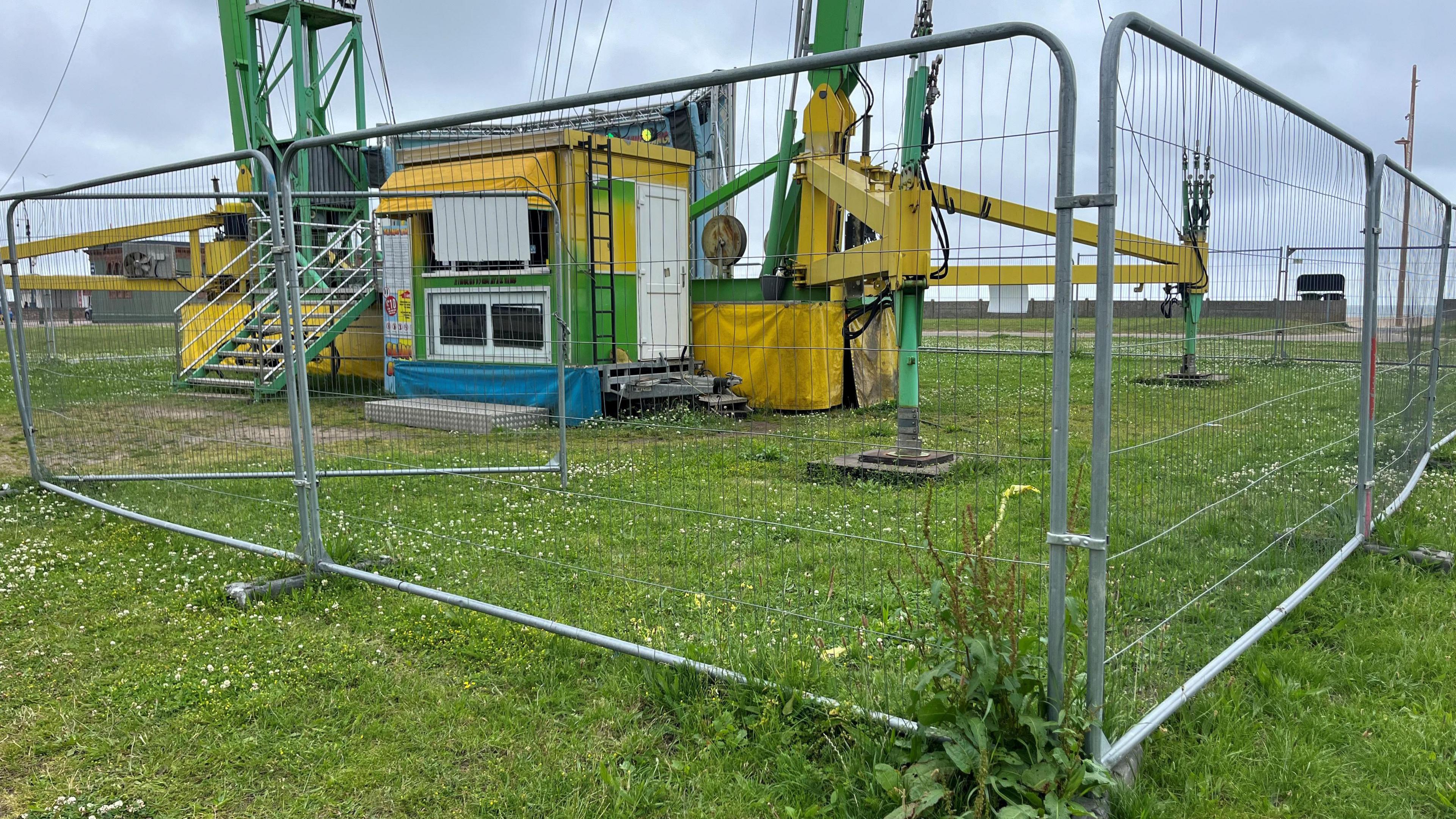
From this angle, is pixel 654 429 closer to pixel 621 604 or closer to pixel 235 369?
pixel 621 604

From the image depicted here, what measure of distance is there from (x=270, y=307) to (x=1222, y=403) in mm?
12857

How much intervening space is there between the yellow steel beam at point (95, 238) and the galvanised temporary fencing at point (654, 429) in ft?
0.87

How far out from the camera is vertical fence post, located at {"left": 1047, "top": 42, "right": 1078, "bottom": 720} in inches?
99.7

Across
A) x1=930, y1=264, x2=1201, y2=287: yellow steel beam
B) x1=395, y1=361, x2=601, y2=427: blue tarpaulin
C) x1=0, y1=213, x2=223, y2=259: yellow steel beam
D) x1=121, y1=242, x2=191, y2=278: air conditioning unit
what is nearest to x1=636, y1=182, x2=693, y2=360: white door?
x1=395, y1=361, x2=601, y2=427: blue tarpaulin

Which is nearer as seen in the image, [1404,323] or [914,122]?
[914,122]

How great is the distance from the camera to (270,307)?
43.7 feet

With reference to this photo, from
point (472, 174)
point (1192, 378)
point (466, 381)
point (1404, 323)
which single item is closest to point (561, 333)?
point (466, 381)

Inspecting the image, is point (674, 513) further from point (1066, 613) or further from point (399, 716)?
point (1066, 613)

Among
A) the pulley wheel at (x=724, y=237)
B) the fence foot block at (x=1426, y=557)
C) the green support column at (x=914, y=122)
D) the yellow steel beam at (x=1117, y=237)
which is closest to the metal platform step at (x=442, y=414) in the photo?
the pulley wheel at (x=724, y=237)

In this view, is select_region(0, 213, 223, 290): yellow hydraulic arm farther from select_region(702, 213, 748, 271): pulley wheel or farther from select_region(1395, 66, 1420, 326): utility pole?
select_region(1395, 66, 1420, 326): utility pole

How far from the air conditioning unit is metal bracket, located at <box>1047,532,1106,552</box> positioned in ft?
22.8

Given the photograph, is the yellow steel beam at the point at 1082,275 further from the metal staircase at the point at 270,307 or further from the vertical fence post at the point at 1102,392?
the metal staircase at the point at 270,307

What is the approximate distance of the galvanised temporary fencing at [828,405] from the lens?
294cm

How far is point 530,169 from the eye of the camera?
9820 mm
